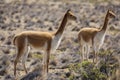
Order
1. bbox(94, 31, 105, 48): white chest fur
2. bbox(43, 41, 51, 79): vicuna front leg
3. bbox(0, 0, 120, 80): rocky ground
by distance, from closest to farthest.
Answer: bbox(0, 0, 120, 80): rocky ground < bbox(43, 41, 51, 79): vicuna front leg < bbox(94, 31, 105, 48): white chest fur

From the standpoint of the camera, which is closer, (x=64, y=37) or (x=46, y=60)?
(x=46, y=60)

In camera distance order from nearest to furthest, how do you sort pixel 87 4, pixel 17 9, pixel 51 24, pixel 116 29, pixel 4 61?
pixel 4 61, pixel 116 29, pixel 51 24, pixel 17 9, pixel 87 4

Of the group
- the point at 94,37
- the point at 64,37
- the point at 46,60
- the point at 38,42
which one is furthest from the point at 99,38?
the point at 64,37

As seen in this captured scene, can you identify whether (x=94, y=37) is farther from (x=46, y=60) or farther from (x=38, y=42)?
(x=38, y=42)

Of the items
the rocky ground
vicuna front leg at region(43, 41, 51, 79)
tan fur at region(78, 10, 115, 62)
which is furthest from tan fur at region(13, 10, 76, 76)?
tan fur at region(78, 10, 115, 62)

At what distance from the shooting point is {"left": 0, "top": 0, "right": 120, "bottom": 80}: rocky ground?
10750 mm

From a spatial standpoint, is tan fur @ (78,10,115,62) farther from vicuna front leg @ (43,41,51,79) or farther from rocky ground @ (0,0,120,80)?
vicuna front leg @ (43,41,51,79)

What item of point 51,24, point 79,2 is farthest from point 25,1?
point 51,24

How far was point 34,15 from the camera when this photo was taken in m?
29.7

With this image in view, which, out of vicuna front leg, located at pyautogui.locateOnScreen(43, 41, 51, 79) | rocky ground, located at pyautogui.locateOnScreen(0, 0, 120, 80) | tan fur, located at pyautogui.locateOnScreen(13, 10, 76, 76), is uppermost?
tan fur, located at pyautogui.locateOnScreen(13, 10, 76, 76)

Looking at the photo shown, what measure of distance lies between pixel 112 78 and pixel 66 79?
235cm

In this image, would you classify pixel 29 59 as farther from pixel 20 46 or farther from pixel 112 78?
pixel 112 78

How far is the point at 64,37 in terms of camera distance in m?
19.2

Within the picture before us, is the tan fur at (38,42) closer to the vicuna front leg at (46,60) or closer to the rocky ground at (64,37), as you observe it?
the vicuna front leg at (46,60)
